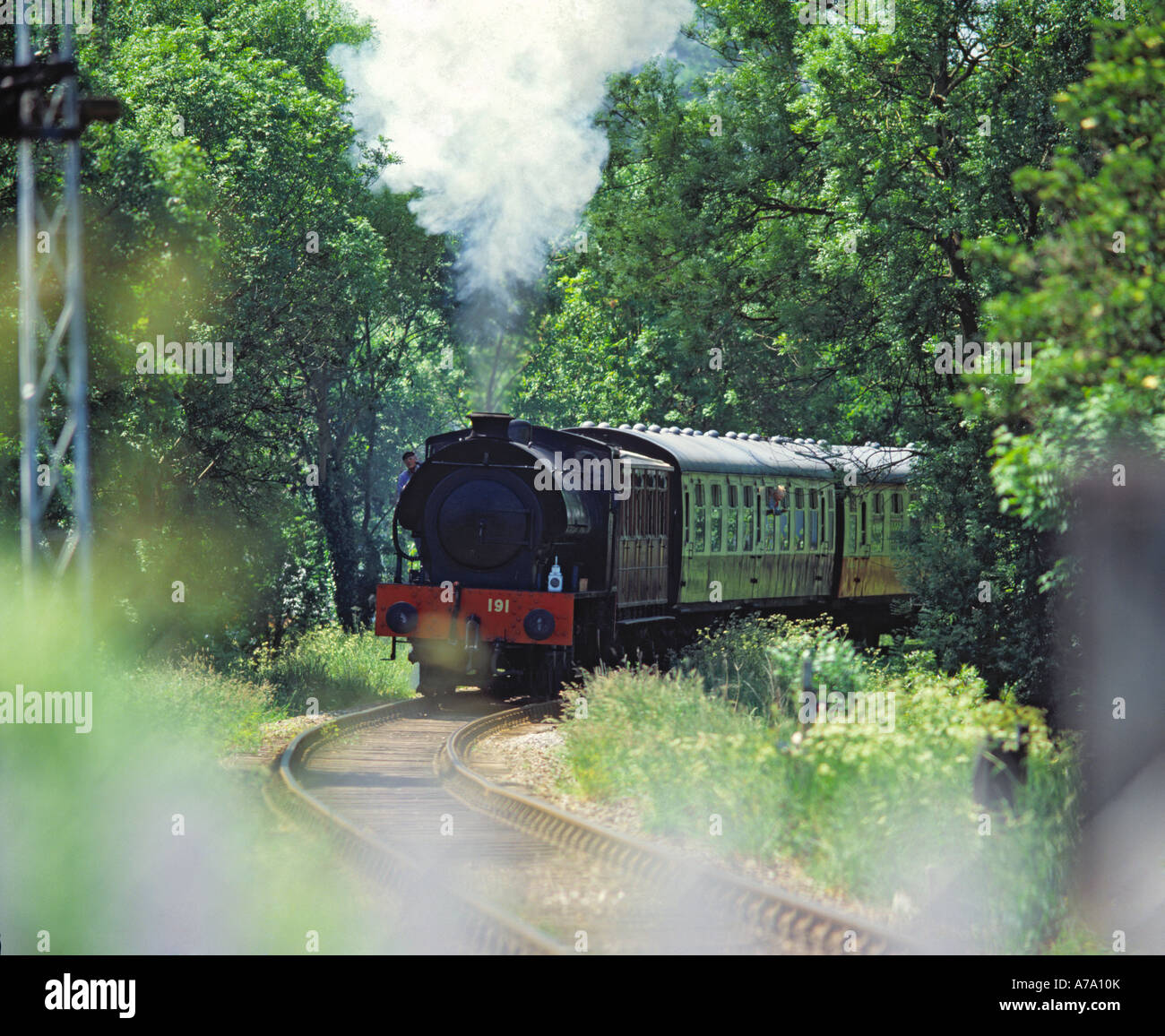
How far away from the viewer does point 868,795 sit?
899 centimetres

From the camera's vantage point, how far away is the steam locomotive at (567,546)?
1742 cm

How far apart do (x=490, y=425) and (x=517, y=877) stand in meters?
9.55

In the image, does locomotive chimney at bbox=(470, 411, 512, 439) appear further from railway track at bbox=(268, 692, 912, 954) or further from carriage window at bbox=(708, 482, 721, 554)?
railway track at bbox=(268, 692, 912, 954)

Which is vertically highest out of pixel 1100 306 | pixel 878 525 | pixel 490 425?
pixel 1100 306

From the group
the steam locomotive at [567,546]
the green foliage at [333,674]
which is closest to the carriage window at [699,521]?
the steam locomotive at [567,546]

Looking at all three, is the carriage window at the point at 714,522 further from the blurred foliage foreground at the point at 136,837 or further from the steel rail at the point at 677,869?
the blurred foliage foreground at the point at 136,837

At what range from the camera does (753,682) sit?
1595 cm

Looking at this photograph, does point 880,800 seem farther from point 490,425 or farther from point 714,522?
point 714,522

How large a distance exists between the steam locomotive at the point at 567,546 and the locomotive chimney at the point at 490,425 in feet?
0.08

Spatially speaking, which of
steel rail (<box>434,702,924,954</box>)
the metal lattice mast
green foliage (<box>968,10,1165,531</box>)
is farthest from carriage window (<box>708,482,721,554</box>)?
green foliage (<box>968,10,1165,531</box>)

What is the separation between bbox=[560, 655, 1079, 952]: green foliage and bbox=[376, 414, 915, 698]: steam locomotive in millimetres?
5546

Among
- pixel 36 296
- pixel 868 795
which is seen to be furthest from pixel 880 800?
pixel 36 296

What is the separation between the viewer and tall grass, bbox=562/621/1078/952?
8.52m

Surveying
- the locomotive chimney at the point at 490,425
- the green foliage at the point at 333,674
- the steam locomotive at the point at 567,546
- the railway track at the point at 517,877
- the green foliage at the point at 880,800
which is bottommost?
the green foliage at the point at 333,674
